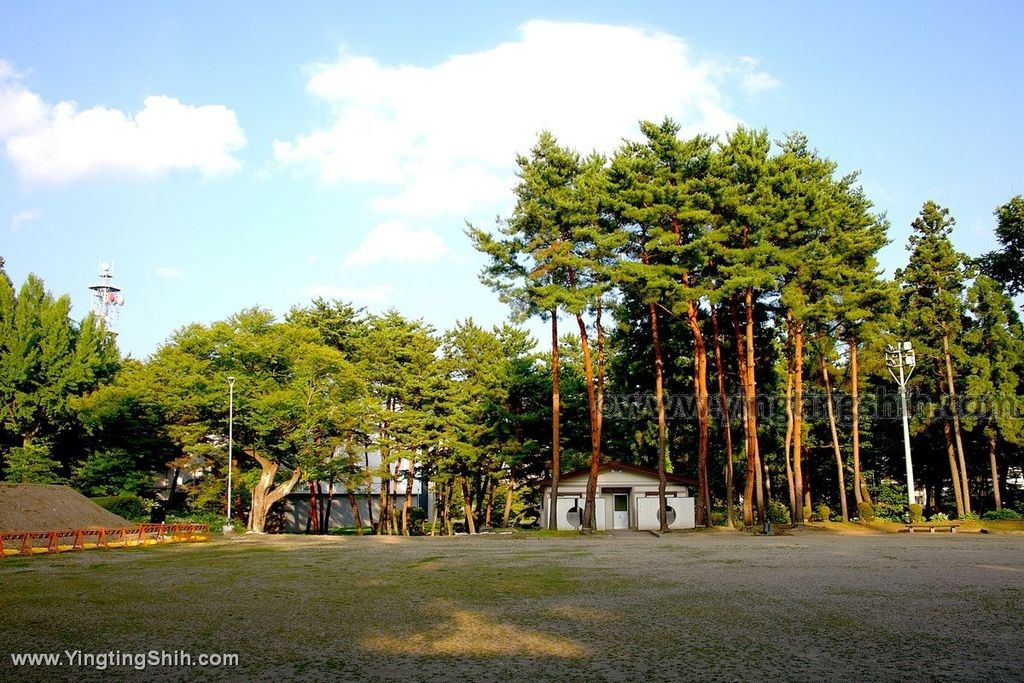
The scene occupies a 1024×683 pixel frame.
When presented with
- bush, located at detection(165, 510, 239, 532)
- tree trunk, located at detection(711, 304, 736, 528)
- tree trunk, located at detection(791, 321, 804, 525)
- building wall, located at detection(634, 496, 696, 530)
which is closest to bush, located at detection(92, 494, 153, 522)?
bush, located at detection(165, 510, 239, 532)

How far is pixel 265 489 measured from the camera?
129 ft

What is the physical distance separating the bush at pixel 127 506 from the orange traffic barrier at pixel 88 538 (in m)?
8.68

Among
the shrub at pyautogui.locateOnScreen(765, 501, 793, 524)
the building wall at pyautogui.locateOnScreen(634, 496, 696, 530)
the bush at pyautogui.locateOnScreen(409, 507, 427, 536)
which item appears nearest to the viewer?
the building wall at pyautogui.locateOnScreen(634, 496, 696, 530)

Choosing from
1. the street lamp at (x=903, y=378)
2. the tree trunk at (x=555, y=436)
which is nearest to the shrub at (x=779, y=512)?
the street lamp at (x=903, y=378)

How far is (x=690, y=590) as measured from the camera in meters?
12.8

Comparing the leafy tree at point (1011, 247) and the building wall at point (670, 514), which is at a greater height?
the leafy tree at point (1011, 247)

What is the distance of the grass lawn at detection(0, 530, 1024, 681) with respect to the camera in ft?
24.7

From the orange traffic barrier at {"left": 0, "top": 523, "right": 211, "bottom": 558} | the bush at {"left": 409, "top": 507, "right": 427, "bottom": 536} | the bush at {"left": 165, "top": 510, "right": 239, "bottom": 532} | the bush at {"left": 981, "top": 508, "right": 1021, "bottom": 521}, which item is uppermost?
the orange traffic barrier at {"left": 0, "top": 523, "right": 211, "bottom": 558}

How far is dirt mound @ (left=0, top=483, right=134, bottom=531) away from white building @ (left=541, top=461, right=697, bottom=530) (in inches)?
769

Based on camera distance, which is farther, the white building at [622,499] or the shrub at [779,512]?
the shrub at [779,512]

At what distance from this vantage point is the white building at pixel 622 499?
38.3 meters

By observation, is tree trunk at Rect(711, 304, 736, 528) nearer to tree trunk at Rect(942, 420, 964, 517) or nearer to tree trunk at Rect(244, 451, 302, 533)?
tree trunk at Rect(942, 420, 964, 517)

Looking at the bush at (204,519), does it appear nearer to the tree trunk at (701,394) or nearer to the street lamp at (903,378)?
the tree trunk at (701,394)

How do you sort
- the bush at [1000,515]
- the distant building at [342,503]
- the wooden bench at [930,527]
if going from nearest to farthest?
the wooden bench at [930,527]
the bush at [1000,515]
the distant building at [342,503]
